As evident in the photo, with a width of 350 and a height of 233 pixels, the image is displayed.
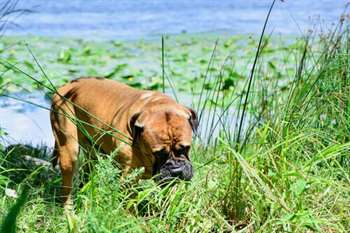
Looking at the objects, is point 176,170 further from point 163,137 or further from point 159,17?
point 159,17

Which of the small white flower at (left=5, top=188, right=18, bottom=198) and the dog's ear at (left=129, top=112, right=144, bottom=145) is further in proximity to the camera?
the dog's ear at (left=129, top=112, right=144, bottom=145)

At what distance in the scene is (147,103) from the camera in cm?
542

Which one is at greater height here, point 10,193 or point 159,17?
point 10,193

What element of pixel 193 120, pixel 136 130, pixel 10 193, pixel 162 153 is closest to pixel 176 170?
Answer: pixel 162 153

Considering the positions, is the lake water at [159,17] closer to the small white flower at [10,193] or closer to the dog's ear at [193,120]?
the dog's ear at [193,120]

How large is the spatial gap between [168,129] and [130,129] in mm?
360

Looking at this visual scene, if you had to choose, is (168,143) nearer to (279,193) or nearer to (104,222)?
(279,193)

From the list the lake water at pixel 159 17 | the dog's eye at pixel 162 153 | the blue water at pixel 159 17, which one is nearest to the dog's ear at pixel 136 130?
the dog's eye at pixel 162 153

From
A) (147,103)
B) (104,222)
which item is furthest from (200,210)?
(147,103)

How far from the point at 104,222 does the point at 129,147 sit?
4.79ft

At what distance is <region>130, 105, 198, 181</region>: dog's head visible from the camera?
503 centimetres

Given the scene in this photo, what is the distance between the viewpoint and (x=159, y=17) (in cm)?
2027

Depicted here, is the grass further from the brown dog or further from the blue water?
the blue water

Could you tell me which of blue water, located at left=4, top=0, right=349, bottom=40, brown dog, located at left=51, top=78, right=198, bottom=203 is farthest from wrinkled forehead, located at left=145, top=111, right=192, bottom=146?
blue water, located at left=4, top=0, right=349, bottom=40
